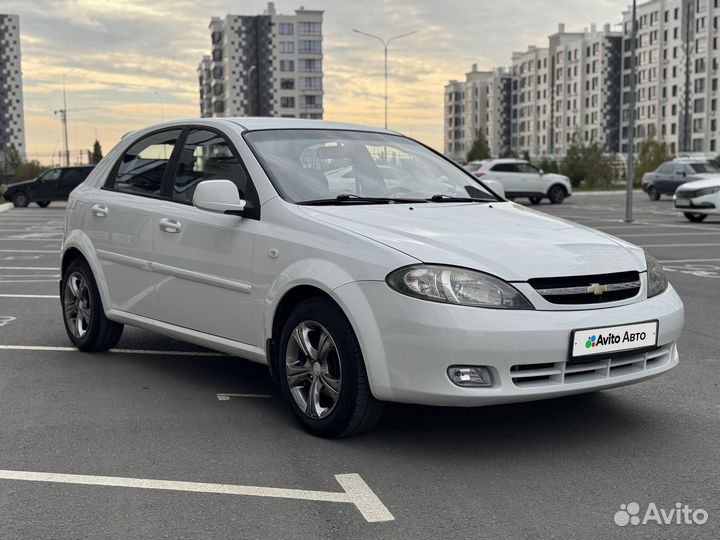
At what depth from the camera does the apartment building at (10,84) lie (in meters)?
145

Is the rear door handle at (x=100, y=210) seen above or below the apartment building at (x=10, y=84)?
below

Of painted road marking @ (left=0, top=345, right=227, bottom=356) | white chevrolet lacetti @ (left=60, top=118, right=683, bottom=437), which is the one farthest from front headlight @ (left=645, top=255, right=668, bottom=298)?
painted road marking @ (left=0, top=345, right=227, bottom=356)

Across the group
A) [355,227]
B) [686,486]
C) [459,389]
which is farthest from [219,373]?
[686,486]

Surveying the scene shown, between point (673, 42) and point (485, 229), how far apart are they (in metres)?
113

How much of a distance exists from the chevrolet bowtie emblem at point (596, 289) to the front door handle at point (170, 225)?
8.44ft

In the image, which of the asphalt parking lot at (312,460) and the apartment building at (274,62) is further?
the apartment building at (274,62)

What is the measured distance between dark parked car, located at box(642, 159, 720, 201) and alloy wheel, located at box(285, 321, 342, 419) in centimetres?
3166

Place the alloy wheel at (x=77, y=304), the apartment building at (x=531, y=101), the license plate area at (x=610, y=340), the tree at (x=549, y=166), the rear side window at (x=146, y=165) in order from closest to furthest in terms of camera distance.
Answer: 1. the license plate area at (x=610, y=340)
2. the rear side window at (x=146, y=165)
3. the alloy wheel at (x=77, y=304)
4. the tree at (x=549, y=166)
5. the apartment building at (x=531, y=101)

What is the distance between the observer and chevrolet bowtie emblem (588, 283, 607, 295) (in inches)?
175

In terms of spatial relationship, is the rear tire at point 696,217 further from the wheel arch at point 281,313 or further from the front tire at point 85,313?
the wheel arch at point 281,313

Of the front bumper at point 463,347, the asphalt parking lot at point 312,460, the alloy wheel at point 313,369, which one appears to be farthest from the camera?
the alloy wheel at point 313,369

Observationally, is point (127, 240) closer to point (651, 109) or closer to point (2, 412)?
point (2, 412)

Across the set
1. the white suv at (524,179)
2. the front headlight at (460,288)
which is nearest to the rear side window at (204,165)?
the front headlight at (460,288)

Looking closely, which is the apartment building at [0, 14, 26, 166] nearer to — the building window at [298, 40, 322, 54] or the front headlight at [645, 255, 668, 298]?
the building window at [298, 40, 322, 54]
